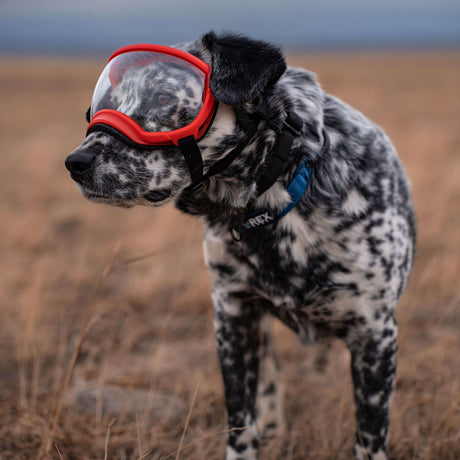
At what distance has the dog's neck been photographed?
1.90 metres

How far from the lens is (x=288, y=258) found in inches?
84.2

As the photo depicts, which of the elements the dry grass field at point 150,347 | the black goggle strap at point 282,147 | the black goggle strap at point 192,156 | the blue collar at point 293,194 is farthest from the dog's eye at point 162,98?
the dry grass field at point 150,347

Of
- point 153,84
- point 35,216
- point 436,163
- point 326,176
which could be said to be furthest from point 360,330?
point 436,163

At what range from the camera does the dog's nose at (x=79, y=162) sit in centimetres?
173

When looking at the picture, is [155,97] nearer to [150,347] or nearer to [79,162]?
[79,162]

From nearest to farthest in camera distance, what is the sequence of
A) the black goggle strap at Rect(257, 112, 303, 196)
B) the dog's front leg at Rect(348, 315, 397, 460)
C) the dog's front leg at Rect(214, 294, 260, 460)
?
the black goggle strap at Rect(257, 112, 303, 196)
the dog's front leg at Rect(348, 315, 397, 460)
the dog's front leg at Rect(214, 294, 260, 460)

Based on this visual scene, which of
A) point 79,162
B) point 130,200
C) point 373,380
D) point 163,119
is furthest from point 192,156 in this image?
point 373,380

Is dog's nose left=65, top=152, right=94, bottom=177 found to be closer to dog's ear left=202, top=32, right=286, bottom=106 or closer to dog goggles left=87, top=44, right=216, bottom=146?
dog goggles left=87, top=44, right=216, bottom=146

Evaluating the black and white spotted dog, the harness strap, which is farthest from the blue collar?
the harness strap

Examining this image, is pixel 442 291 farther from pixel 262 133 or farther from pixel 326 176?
pixel 262 133

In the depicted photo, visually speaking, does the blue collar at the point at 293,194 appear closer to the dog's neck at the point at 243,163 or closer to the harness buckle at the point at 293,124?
the dog's neck at the point at 243,163

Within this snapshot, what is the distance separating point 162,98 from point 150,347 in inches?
100

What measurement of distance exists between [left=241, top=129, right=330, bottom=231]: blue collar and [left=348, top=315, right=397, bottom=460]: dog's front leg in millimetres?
633

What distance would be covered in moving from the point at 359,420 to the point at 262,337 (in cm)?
62
